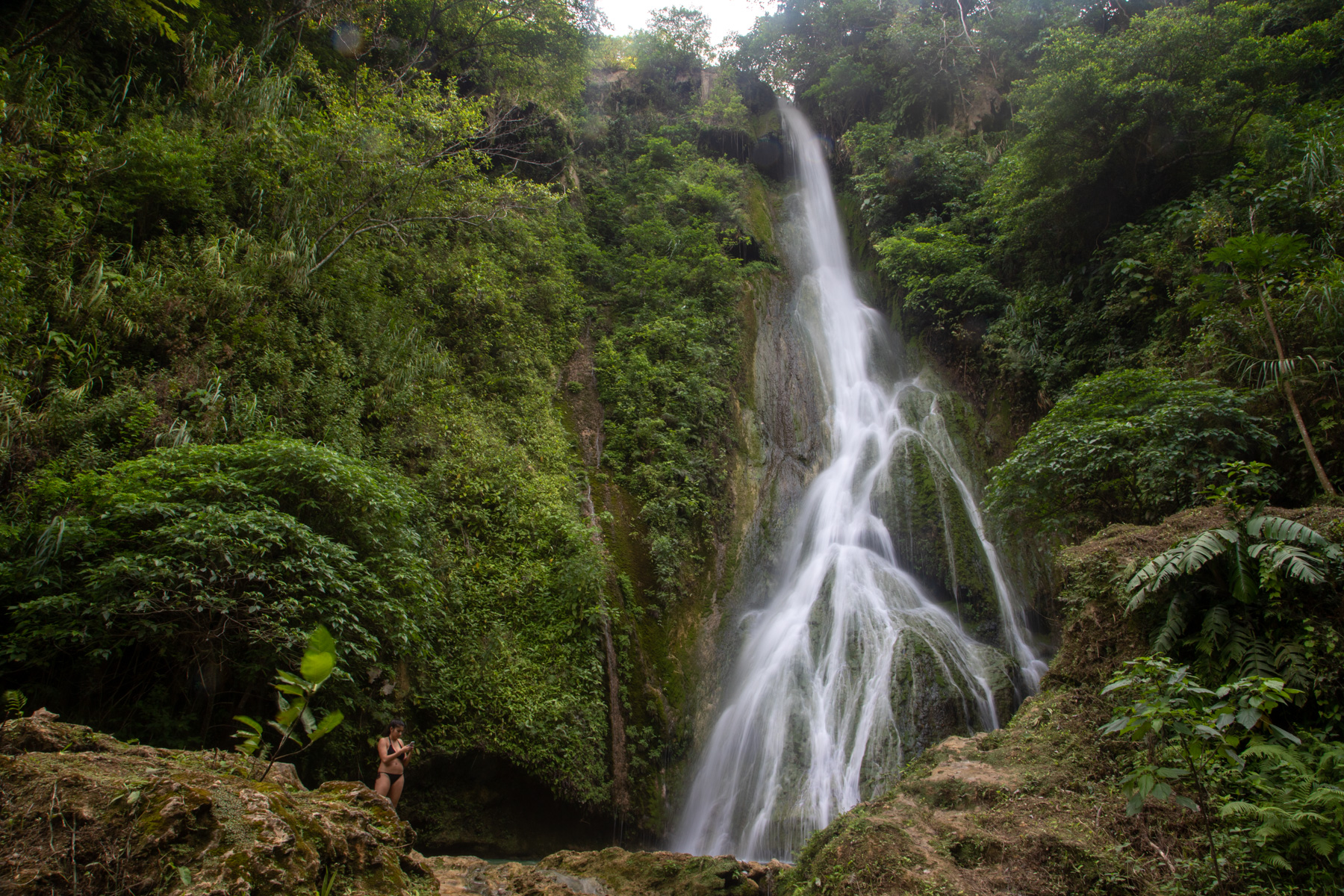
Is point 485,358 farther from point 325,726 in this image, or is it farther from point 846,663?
point 325,726

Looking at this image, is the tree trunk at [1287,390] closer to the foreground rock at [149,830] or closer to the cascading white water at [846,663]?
the cascading white water at [846,663]

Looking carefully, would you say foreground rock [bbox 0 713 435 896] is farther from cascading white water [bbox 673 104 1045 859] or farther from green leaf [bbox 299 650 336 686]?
cascading white water [bbox 673 104 1045 859]

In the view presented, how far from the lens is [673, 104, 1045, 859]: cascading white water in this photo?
27.3 feet

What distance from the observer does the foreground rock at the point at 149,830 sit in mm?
2070

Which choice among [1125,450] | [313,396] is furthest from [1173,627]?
[313,396]

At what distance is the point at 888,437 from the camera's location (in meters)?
13.9

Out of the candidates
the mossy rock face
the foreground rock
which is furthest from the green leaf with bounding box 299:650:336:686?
the mossy rock face

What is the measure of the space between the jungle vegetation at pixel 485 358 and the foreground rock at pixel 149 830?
206 cm

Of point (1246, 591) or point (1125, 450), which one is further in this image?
point (1125, 450)

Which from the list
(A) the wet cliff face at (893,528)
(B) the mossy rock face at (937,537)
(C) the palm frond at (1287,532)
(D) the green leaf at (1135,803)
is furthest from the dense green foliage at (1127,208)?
(D) the green leaf at (1135,803)

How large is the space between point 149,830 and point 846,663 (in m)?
9.03

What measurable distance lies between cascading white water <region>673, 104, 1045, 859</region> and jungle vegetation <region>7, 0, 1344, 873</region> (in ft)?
3.83

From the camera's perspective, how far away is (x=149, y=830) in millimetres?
2195

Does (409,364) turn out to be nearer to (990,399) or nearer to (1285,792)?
(1285,792)
